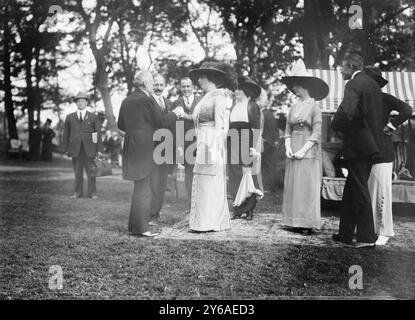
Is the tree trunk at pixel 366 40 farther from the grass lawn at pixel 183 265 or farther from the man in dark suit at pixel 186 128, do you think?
the grass lawn at pixel 183 265

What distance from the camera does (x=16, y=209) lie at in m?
8.47

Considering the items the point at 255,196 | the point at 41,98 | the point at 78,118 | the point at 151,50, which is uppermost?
the point at 151,50

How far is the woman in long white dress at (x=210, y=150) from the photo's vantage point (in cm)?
639

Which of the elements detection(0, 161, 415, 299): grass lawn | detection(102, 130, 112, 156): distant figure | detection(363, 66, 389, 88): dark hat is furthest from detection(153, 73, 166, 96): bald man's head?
detection(102, 130, 112, 156): distant figure

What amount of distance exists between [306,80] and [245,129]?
1514 millimetres

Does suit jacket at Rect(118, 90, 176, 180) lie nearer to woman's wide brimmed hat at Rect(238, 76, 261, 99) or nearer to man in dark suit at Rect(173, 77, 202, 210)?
man in dark suit at Rect(173, 77, 202, 210)

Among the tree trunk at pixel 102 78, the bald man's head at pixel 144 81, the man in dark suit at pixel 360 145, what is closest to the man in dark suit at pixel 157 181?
the bald man's head at pixel 144 81

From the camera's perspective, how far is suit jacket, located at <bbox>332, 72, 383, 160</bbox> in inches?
223

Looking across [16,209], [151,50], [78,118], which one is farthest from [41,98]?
[16,209]

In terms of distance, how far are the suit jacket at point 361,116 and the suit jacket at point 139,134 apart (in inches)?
86.1

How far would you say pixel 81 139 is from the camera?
10.5 metres

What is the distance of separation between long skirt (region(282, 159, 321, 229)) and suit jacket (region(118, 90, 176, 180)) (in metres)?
1.82

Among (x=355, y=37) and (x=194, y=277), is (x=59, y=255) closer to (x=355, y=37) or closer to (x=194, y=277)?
(x=194, y=277)

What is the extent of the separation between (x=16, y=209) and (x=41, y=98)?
24.2 metres
